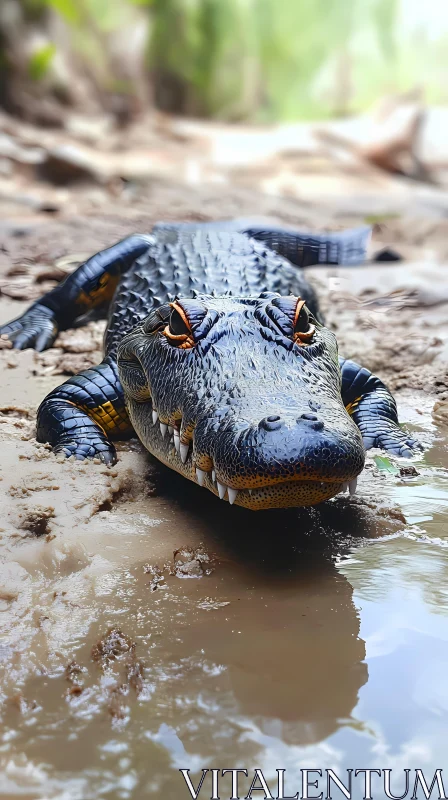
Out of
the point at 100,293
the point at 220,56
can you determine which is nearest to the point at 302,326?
the point at 100,293

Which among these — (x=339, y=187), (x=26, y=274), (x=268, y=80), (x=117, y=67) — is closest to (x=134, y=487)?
(x=26, y=274)

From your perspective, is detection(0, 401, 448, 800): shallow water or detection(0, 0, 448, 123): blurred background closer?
detection(0, 401, 448, 800): shallow water

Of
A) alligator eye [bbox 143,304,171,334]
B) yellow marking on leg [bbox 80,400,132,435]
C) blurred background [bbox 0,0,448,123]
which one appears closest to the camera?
alligator eye [bbox 143,304,171,334]

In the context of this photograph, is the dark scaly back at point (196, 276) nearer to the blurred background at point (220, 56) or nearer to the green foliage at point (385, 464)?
the green foliage at point (385, 464)

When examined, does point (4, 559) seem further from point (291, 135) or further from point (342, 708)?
point (291, 135)

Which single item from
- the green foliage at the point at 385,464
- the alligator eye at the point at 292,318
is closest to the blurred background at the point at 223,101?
the green foliage at the point at 385,464

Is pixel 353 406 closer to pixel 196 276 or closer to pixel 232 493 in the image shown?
pixel 196 276

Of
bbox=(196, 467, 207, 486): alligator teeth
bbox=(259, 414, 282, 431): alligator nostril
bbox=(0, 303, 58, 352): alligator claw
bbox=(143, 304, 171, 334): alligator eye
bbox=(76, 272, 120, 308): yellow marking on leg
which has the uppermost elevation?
bbox=(143, 304, 171, 334): alligator eye

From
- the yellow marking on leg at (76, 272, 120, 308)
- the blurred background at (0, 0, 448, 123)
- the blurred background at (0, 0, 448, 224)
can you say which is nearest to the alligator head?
the yellow marking on leg at (76, 272, 120, 308)

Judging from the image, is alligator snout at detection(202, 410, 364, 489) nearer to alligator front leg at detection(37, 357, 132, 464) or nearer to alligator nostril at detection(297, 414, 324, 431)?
alligator nostril at detection(297, 414, 324, 431)
